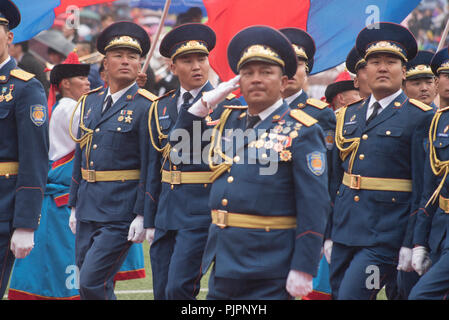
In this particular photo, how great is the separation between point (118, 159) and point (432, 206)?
250 centimetres

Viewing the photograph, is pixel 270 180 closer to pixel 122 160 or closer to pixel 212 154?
pixel 212 154

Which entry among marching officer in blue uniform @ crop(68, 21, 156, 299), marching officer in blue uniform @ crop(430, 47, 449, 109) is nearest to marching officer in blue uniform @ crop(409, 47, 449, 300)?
marching officer in blue uniform @ crop(430, 47, 449, 109)

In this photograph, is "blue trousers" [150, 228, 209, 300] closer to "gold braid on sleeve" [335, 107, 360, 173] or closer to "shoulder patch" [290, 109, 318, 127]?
"gold braid on sleeve" [335, 107, 360, 173]

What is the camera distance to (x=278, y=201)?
4.45 m

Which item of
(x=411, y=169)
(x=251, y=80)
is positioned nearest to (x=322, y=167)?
(x=251, y=80)

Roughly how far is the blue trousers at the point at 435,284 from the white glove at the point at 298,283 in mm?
962

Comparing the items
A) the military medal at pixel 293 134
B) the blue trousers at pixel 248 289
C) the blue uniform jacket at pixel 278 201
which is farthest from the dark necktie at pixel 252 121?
the blue trousers at pixel 248 289

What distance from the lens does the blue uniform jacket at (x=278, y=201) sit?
4.36 m

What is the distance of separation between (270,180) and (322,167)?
0.30 m

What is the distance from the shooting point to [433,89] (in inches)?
283

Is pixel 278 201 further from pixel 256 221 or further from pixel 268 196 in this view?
pixel 256 221

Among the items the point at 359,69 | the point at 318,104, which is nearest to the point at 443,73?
the point at 318,104

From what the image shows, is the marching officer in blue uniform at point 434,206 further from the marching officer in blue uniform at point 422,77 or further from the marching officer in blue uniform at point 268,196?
the marching officer in blue uniform at point 422,77

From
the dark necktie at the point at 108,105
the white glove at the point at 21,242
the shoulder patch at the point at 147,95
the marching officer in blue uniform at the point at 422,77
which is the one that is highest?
the marching officer in blue uniform at the point at 422,77
